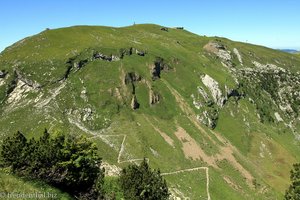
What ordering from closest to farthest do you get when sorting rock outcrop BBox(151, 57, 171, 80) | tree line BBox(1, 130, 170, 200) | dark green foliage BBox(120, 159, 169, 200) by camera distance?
1. tree line BBox(1, 130, 170, 200)
2. dark green foliage BBox(120, 159, 169, 200)
3. rock outcrop BBox(151, 57, 171, 80)

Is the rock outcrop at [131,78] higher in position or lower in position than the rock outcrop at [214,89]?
higher

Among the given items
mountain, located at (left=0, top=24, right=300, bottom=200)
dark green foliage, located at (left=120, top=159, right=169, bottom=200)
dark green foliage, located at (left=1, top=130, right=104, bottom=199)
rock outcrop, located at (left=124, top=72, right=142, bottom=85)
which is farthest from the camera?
rock outcrop, located at (left=124, top=72, right=142, bottom=85)

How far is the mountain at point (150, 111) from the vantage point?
382 ft

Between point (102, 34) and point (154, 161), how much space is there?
8508 centimetres

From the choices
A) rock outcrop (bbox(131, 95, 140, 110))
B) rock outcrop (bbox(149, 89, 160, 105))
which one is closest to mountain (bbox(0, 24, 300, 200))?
rock outcrop (bbox(149, 89, 160, 105))

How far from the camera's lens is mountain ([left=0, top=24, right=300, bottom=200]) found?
116 metres

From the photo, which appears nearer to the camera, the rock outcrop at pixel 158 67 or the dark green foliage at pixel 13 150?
the dark green foliage at pixel 13 150

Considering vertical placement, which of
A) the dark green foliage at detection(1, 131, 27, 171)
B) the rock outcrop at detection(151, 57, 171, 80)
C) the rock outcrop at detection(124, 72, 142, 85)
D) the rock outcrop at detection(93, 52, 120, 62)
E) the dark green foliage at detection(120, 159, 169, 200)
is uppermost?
the rock outcrop at detection(93, 52, 120, 62)

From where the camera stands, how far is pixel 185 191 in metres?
106

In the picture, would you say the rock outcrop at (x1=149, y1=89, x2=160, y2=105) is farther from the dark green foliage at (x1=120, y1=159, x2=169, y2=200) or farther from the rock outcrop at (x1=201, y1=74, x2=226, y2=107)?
the dark green foliage at (x1=120, y1=159, x2=169, y2=200)

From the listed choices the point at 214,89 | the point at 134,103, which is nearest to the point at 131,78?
the point at 134,103

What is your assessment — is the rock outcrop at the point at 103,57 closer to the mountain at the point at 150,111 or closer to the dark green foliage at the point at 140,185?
the mountain at the point at 150,111

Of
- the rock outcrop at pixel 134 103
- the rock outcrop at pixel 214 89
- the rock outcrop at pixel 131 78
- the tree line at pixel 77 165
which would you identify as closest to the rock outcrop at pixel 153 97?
the rock outcrop at pixel 134 103

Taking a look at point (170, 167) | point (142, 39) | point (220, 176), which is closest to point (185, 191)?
point (170, 167)
